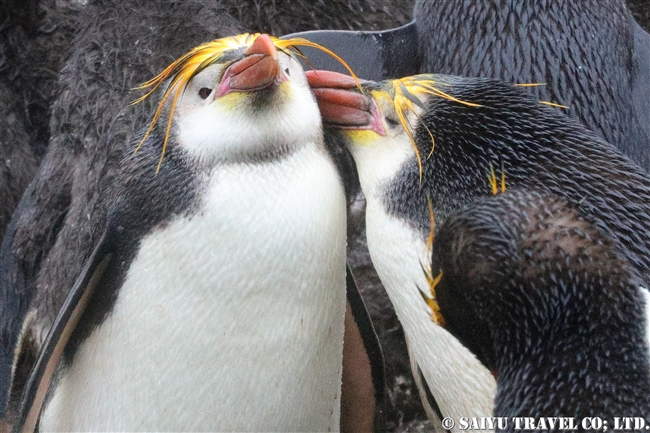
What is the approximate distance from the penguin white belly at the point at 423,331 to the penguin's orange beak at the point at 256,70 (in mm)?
320

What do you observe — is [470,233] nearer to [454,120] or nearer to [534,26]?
[454,120]

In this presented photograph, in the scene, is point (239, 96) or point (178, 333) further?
point (178, 333)

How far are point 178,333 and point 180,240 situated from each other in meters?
0.19

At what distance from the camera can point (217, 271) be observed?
Answer: 1.61m

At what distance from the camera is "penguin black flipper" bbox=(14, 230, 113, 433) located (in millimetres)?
1690

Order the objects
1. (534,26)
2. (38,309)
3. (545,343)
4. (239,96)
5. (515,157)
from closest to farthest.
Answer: (545,343) → (515,157) → (239,96) → (534,26) → (38,309)

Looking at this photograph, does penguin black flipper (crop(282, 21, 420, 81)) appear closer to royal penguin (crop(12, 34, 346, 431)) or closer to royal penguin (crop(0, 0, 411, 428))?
royal penguin (crop(0, 0, 411, 428))

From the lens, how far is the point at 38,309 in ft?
8.02

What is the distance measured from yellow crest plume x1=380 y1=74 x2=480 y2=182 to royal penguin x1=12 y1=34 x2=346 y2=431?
17cm

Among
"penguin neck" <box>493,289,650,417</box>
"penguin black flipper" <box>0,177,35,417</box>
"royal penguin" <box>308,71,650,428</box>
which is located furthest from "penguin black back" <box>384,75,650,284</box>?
"penguin black flipper" <box>0,177,35,417</box>

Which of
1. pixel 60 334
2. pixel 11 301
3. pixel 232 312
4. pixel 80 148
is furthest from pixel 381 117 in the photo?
pixel 11 301

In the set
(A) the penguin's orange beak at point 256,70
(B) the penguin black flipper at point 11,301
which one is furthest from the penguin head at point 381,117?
(B) the penguin black flipper at point 11,301

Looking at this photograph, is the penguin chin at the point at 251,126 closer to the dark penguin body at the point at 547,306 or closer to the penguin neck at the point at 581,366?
the dark penguin body at the point at 547,306

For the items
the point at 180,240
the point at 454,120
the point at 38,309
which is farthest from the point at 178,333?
the point at 38,309
